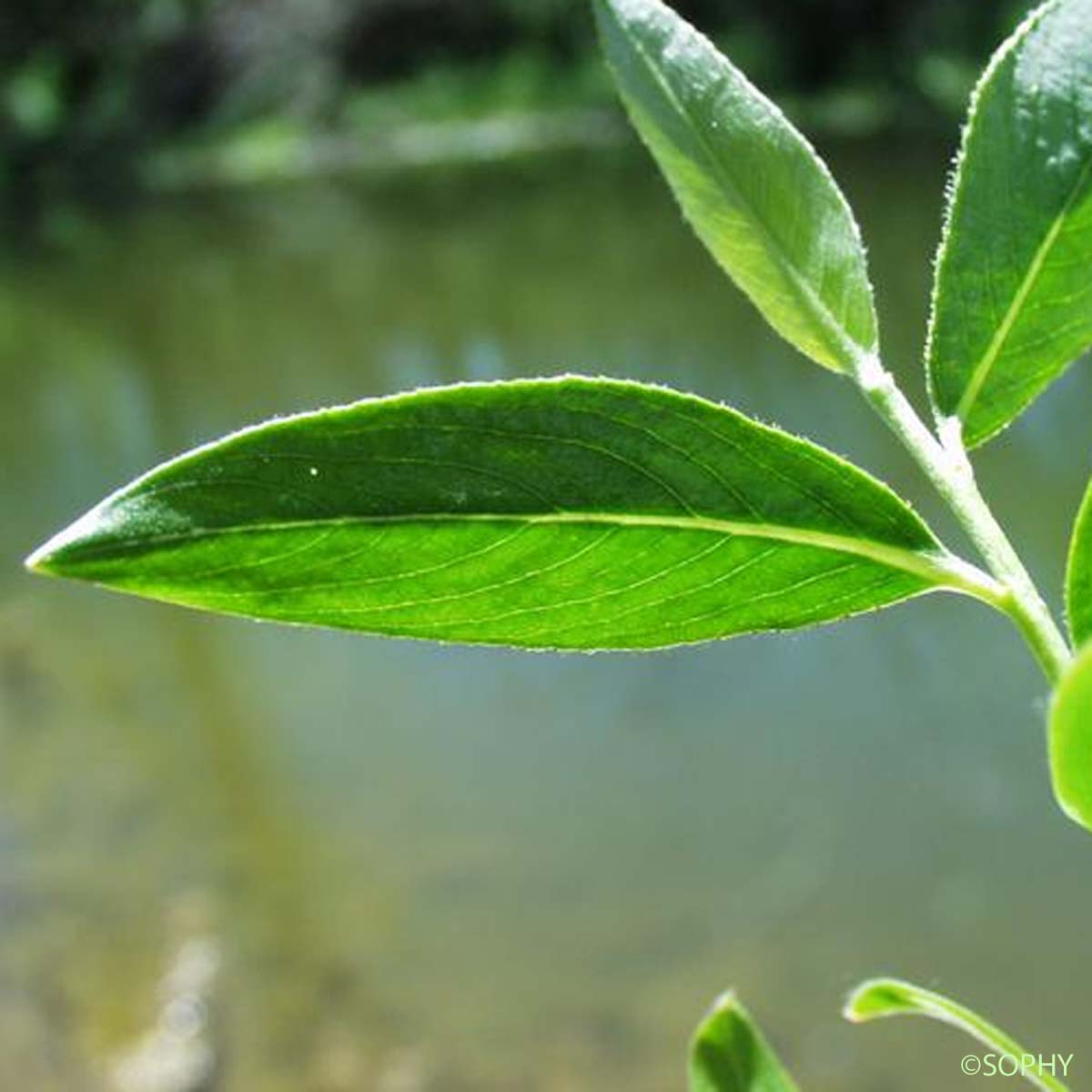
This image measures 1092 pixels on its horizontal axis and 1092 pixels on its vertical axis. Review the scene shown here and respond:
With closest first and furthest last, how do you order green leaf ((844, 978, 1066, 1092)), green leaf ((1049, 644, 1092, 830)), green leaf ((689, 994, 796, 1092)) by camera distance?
green leaf ((1049, 644, 1092, 830)) → green leaf ((844, 978, 1066, 1092)) → green leaf ((689, 994, 796, 1092))

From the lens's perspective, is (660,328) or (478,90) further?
(478,90)

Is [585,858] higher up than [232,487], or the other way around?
[232,487]

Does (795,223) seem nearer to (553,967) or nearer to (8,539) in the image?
(553,967)

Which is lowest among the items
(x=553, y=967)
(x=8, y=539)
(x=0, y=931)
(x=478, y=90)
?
(x=553, y=967)

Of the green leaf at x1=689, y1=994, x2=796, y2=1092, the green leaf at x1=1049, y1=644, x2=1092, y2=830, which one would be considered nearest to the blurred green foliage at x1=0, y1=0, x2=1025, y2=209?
the green leaf at x1=689, y1=994, x2=796, y2=1092

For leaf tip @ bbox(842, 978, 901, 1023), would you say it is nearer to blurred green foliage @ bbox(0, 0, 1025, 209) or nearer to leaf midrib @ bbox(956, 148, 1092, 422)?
leaf midrib @ bbox(956, 148, 1092, 422)

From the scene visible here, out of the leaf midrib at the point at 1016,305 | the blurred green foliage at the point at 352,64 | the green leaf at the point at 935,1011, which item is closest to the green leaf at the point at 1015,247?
the leaf midrib at the point at 1016,305

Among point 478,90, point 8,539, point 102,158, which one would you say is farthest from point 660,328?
point 478,90

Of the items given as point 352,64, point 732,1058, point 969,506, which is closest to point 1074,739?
point 969,506
